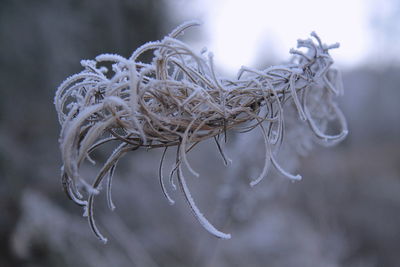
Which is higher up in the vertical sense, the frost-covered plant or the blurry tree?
the frost-covered plant

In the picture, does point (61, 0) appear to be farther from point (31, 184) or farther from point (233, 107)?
point (233, 107)

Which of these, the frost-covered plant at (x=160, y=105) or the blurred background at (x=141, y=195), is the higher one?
the frost-covered plant at (x=160, y=105)

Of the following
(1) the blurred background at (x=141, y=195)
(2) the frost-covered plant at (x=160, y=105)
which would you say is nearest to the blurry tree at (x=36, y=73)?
(1) the blurred background at (x=141, y=195)

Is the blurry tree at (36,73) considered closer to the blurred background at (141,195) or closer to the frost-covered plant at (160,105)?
the blurred background at (141,195)

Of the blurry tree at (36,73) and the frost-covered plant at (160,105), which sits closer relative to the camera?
the frost-covered plant at (160,105)

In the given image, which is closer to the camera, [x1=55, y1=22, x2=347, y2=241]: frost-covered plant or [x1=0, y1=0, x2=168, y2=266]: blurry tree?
[x1=55, y1=22, x2=347, y2=241]: frost-covered plant

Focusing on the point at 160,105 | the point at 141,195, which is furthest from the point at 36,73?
the point at 160,105

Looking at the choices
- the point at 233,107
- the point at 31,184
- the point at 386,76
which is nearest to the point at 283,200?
the point at 31,184

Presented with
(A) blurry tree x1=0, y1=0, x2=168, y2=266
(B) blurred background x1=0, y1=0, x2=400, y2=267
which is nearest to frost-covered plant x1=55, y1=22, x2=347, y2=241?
(B) blurred background x1=0, y1=0, x2=400, y2=267

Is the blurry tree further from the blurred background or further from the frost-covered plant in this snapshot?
the frost-covered plant
